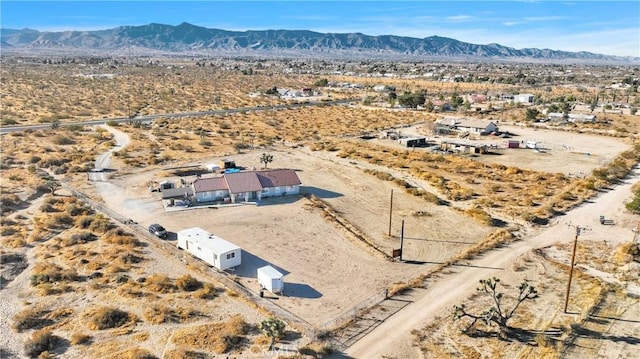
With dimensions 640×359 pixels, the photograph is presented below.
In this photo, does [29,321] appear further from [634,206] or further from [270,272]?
[634,206]

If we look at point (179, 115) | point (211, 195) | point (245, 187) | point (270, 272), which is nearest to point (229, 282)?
point (270, 272)

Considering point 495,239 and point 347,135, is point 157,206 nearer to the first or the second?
point 495,239

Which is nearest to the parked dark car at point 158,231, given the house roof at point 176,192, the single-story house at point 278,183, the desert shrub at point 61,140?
the house roof at point 176,192

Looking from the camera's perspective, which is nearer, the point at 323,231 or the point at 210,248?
the point at 210,248

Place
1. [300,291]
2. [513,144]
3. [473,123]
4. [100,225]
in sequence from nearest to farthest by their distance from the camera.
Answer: [300,291] → [100,225] → [513,144] → [473,123]

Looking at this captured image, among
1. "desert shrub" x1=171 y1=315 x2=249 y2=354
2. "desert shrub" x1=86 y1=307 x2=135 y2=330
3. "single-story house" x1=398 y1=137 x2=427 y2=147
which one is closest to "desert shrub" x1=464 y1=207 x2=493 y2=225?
"desert shrub" x1=171 y1=315 x2=249 y2=354

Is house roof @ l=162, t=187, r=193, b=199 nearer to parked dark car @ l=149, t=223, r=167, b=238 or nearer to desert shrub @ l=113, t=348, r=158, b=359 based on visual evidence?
parked dark car @ l=149, t=223, r=167, b=238

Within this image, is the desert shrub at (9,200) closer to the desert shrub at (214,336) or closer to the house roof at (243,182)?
the house roof at (243,182)
